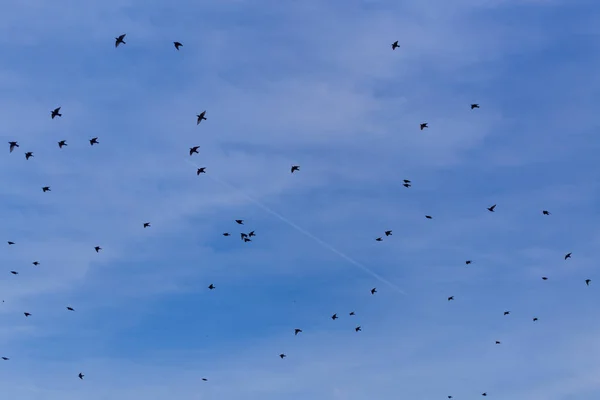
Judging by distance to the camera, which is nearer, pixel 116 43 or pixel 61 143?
pixel 116 43

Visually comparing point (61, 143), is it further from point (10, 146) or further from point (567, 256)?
point (567, 256)

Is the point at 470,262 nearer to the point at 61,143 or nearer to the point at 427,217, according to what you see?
the point at 427,217

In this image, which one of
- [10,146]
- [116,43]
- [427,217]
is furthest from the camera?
[427,217]

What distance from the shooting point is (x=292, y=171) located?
74750 mm

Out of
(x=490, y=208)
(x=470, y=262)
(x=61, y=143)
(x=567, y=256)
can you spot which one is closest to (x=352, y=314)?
(x=470, y=262)

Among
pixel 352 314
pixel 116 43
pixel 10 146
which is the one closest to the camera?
pixel 116 43

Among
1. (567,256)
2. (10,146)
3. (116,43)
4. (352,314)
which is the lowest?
(352,314)

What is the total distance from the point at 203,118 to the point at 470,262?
37713mm

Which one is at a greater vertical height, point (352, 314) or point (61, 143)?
A: point (61, 143)

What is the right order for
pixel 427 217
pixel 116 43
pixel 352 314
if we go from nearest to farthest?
pixel 116 43, pixel 427 217, pixel 352 314

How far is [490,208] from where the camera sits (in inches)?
3155

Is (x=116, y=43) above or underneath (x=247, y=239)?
above

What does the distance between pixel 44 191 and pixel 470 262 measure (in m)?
51.5

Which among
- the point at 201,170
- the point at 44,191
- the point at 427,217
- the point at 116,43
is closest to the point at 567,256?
the point at 427,217
